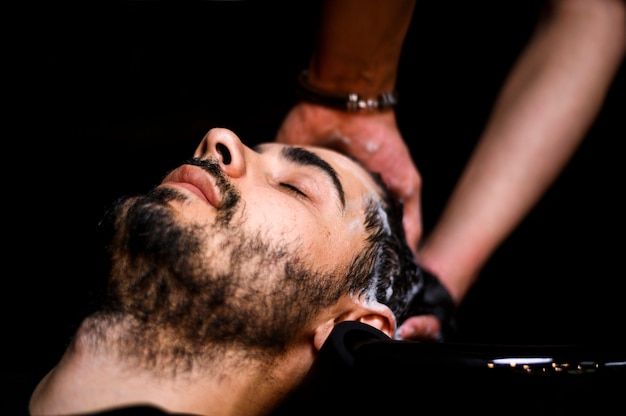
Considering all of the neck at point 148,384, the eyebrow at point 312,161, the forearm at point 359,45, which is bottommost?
the neck at point 148,384

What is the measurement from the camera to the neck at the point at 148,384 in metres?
1.14

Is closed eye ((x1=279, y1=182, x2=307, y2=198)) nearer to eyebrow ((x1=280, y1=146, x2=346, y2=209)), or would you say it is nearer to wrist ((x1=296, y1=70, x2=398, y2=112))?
eyebrow ((x1=280, y1=146, x2=346, y2=209))

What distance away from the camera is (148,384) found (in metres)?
1.15

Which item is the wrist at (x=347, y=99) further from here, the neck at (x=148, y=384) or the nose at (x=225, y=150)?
the neck at (x=148, y=384)

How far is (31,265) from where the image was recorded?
2115 mm

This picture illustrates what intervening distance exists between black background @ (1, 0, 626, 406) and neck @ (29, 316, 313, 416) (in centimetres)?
81

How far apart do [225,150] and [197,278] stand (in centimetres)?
32

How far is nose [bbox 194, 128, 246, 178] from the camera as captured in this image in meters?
1.30

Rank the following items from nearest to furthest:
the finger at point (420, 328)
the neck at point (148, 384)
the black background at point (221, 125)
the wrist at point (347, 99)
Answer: the neck at point (148, 384), the finger at point (420, 328), the wrist at point (347, 99), the black background at point (221, 125)

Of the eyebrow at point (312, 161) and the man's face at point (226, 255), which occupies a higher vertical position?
the eyebrow at point (312, 161)

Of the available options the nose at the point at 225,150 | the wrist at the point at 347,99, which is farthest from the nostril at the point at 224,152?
the wrist at the point at 347,99

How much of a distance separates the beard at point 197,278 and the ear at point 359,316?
100 millimetres

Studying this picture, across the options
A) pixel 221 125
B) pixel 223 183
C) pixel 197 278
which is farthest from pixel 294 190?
pixel 221 125

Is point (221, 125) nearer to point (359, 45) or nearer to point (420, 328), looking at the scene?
point (359, 45)
